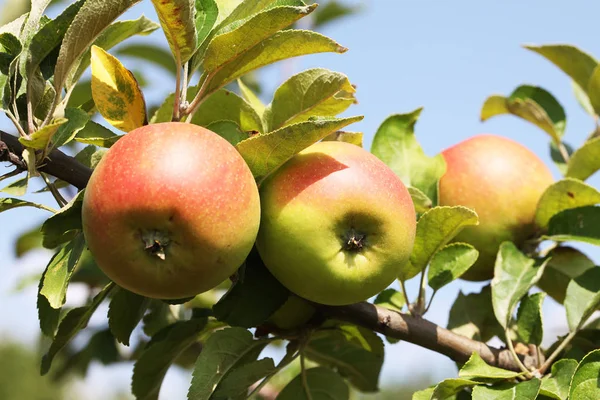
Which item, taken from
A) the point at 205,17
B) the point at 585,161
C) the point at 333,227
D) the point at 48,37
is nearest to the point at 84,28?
the point at 48,37

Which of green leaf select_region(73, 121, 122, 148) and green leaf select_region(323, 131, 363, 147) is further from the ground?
green leaf select_region(73, 121, 122, 148)

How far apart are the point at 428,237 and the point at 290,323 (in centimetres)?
32

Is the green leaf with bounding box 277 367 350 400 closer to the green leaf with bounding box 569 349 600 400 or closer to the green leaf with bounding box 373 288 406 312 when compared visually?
the green leaf with bounding box 373 288 406 312

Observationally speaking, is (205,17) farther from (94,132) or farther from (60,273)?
(60,273)

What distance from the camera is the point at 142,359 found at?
60.9 inches

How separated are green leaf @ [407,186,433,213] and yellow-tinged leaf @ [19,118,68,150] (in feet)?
2.47

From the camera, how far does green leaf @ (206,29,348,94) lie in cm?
120

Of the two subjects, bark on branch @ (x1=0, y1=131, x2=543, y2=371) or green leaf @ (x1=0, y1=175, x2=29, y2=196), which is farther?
bark on branch @ (x1=0, y1=131, x2=543, y2=371)

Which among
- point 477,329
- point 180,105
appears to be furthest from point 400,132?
point 180,105

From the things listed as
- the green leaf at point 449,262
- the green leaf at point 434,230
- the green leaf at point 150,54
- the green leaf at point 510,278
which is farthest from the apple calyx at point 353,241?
the green leaf at point 150,54

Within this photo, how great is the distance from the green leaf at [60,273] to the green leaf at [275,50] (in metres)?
0.34

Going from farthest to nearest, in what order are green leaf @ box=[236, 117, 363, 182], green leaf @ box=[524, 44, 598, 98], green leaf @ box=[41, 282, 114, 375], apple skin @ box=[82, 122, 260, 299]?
1. green leaf @ box=[524, 44, 598, 98]
2. green leaf @ box=[41, 282, 114, 375]
3. green leaf @ box=[236, 117, 363, 182]
4. apple skin @ box=[82, 122, 260, 299]

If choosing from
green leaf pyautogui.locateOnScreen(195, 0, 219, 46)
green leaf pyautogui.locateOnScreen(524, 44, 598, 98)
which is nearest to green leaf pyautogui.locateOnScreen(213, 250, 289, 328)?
green leaf pyautogui.locateOnScreen(195, 0, 219, 46)

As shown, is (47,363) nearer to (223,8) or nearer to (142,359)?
(142,359)
